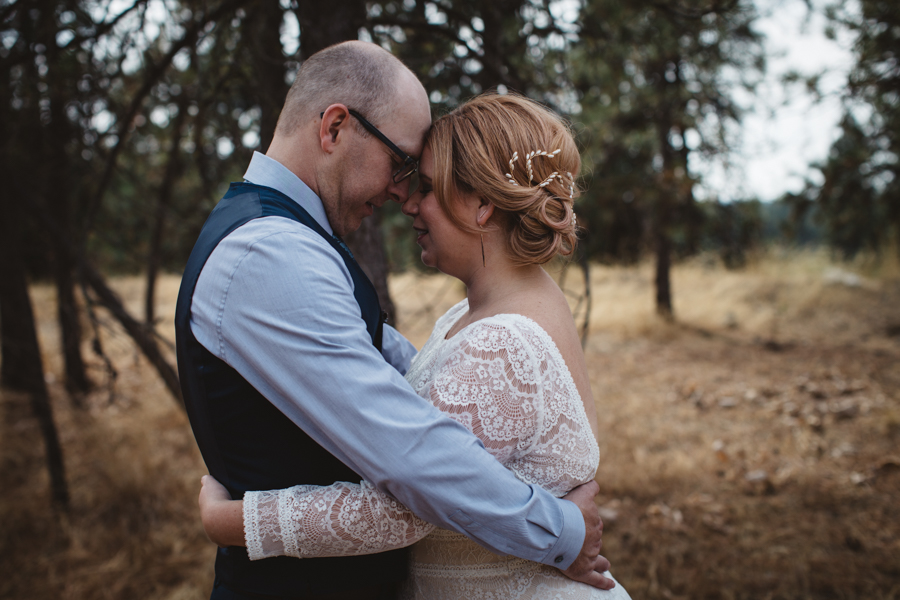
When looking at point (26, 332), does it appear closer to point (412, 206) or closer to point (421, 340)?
point (412, 206)

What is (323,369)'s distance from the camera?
43.6 inches

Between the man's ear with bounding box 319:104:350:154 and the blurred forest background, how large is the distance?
0.86 metres

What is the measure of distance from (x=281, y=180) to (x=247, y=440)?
0.68m

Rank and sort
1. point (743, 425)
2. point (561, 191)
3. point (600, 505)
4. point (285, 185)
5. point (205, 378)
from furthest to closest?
point (743, 425)
point (600, 505)
point (561, 191)
point (285, 185)
point (205, 378)

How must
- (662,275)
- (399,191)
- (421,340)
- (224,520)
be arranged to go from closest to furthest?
(224,520)
(399,191)
(421,340)
(662,275)

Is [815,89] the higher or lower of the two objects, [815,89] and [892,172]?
the higher

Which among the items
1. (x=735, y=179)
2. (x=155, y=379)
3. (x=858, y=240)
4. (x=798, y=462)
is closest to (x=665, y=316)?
(x=735, y=179)

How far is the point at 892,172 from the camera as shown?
7.50m

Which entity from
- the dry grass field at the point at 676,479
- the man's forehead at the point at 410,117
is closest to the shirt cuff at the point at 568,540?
the man's forehead at the point at 410,117

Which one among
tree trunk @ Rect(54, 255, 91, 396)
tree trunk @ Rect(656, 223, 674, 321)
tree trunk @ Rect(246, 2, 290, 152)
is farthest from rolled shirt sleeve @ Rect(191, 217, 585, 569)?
tree trunk @ Rect(656, 223, 674, 321)

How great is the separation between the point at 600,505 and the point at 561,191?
3.35 meters

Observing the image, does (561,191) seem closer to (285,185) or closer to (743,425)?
(285,185)

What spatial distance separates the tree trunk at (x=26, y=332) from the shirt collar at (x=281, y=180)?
144 inches

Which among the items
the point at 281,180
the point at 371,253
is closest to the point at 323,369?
the point at 281,180
